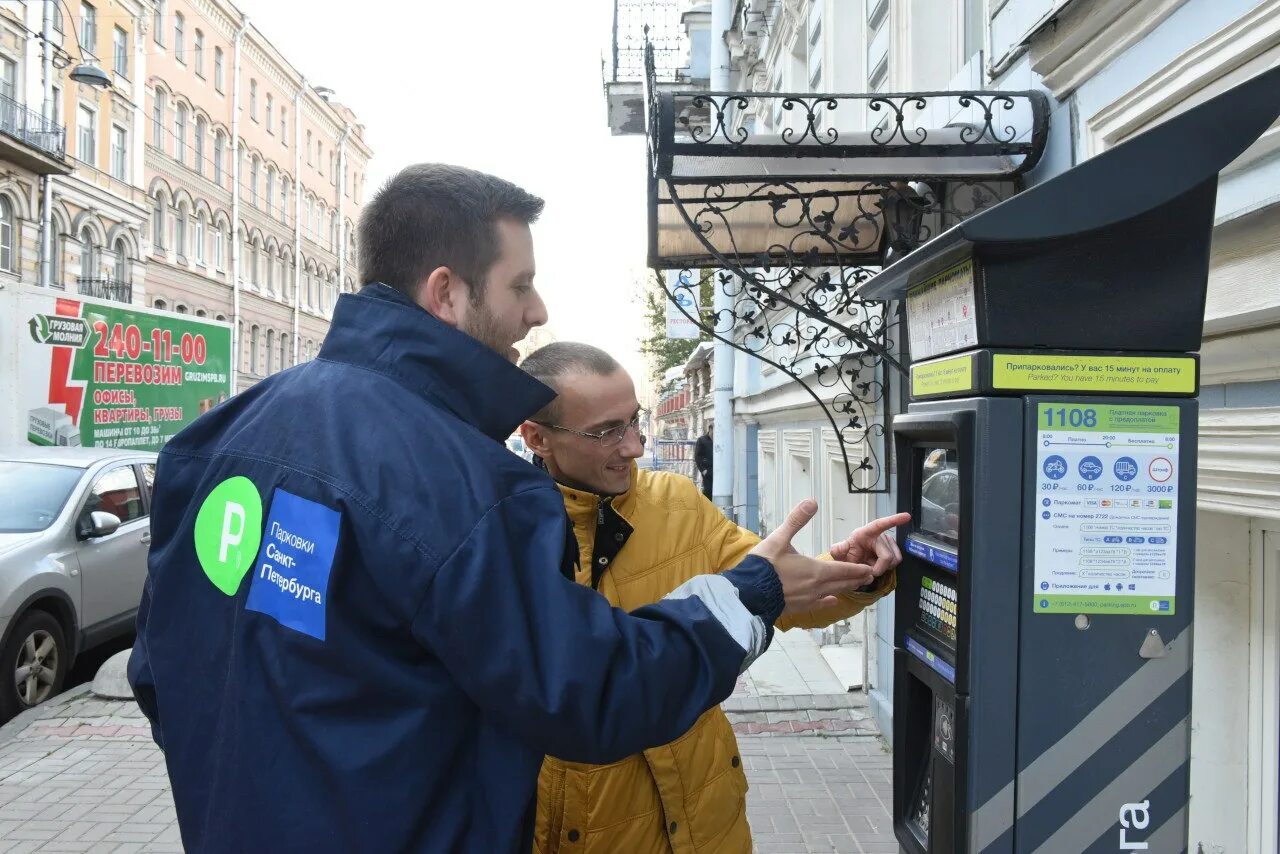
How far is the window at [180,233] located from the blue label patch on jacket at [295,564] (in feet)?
117

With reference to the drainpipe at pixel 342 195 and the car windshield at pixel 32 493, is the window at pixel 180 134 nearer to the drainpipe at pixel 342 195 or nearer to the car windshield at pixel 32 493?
the drainpipe at pixel 342 195

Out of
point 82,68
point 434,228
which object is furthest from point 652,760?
point 82,68

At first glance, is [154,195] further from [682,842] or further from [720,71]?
[682,842]

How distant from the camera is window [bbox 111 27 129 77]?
28469 millimetres

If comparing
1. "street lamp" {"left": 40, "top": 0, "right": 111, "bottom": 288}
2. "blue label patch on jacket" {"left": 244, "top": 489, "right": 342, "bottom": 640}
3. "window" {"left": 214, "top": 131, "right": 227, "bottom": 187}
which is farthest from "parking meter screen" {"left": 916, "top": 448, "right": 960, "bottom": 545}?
"window" {"left": 214, "top": 131, "right": 227, "bottom": 187}

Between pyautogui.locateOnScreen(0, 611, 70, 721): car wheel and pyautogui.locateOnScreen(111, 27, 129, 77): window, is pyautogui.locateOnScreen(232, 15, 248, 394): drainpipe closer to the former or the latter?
pyautogui.locateOnScreen(111, 27, 129, 77): window

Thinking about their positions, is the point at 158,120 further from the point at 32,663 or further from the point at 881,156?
the point at 881,156

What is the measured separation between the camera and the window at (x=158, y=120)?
3114cm

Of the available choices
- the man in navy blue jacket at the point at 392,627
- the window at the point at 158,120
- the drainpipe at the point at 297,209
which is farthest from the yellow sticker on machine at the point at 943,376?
the drainpipe at the point at 297,209

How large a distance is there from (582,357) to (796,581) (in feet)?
2.80

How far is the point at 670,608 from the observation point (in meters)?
1.52

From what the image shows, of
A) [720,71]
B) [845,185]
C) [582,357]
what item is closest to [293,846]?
[582,357]

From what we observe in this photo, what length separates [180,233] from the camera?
110ft

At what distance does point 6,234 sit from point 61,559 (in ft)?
71.9
